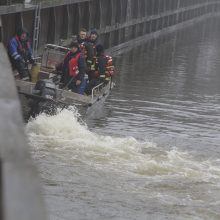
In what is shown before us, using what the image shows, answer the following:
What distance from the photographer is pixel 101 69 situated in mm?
13914

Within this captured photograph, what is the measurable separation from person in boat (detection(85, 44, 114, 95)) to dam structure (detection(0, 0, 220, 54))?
95.9 inches

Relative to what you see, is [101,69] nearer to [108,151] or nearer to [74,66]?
[74,66]

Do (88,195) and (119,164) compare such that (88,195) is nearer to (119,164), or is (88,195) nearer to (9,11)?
(119,164)

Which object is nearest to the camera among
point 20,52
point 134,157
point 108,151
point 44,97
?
point 134,157

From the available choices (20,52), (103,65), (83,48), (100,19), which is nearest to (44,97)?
(20,52)

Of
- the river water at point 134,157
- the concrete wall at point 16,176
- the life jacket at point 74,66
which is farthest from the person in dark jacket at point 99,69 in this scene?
the concrete wall at point 16,176

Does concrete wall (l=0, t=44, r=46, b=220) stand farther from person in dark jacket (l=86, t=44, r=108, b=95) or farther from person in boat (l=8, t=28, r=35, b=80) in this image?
person in dark jacket (l=86, t=44, r=108, b=95)

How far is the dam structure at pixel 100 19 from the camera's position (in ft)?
56.6

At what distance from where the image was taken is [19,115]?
141cm

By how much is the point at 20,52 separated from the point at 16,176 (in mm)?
11610

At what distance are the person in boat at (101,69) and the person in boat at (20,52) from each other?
1.69m

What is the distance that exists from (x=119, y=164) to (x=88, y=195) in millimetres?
1695

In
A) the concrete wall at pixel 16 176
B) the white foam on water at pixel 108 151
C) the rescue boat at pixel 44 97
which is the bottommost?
the white foam on water at pixel 108 151

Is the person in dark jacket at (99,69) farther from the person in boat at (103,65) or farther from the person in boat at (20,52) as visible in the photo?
the person in boat at (20,52)
